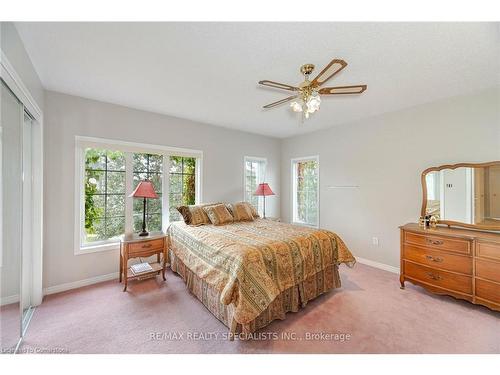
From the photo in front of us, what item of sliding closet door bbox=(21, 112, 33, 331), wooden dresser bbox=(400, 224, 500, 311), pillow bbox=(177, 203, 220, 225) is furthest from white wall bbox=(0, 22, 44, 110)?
wooden dresser bbox=(400, 224, 500, 311)

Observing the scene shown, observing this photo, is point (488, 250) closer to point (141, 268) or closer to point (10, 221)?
→ point (141, 268)

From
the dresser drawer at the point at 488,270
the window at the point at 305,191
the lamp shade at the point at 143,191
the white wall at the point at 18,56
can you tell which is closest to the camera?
the white wall at the point at 18,56

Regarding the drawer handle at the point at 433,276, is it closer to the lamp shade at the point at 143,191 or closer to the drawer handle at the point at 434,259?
the drawer handle at the point at 434,259

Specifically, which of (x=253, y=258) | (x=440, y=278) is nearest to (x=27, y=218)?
(x=253, y=258)

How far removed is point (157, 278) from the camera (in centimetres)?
290

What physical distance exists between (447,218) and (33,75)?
16.4 ft

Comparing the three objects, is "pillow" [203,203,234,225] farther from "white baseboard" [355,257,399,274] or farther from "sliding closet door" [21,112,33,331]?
"white baseboard" [355,257,399,274]

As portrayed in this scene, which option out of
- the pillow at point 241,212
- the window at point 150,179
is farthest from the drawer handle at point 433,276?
the window at point 150,179

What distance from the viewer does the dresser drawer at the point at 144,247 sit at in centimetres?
259

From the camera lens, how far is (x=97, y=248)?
9.09 feet

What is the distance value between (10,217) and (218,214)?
211 cm

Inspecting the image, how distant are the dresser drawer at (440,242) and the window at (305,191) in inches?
72.8

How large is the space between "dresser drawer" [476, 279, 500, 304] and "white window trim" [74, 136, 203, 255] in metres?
3.73

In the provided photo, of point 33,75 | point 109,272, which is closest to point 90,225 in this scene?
point 109,272
